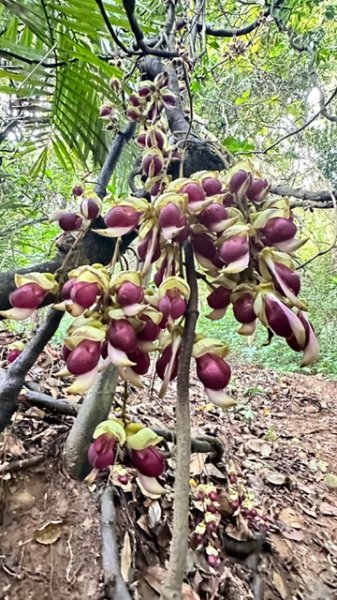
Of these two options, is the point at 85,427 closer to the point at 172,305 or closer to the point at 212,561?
the point at 212,561

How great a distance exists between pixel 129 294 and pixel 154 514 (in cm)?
76

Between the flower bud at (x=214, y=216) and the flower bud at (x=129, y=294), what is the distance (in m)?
0.08

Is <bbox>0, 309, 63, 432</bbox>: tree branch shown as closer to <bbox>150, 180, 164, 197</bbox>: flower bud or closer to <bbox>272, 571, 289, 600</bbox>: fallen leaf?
<bbox>150, 180, 164, 197</bbox>: flower bud

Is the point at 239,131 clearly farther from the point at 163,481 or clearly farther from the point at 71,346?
the point at 71,346

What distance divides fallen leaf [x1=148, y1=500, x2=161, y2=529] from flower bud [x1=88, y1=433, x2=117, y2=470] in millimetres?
650

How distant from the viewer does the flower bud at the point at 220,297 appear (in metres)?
0.34

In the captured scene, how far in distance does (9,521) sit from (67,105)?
0.90 metres

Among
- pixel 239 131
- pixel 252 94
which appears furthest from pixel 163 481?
pixel 252 94

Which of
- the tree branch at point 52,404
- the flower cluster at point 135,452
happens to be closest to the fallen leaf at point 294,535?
the tree branch at point 52,404

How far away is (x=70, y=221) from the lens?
465mm

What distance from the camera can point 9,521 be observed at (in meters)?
0.74

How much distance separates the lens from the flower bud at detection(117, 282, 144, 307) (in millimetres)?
289

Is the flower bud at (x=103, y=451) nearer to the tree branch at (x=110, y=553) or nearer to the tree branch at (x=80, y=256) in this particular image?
the tree branch at (x=80, y=256)

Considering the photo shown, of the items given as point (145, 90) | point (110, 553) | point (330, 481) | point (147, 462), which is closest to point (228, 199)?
point (147, 462)
